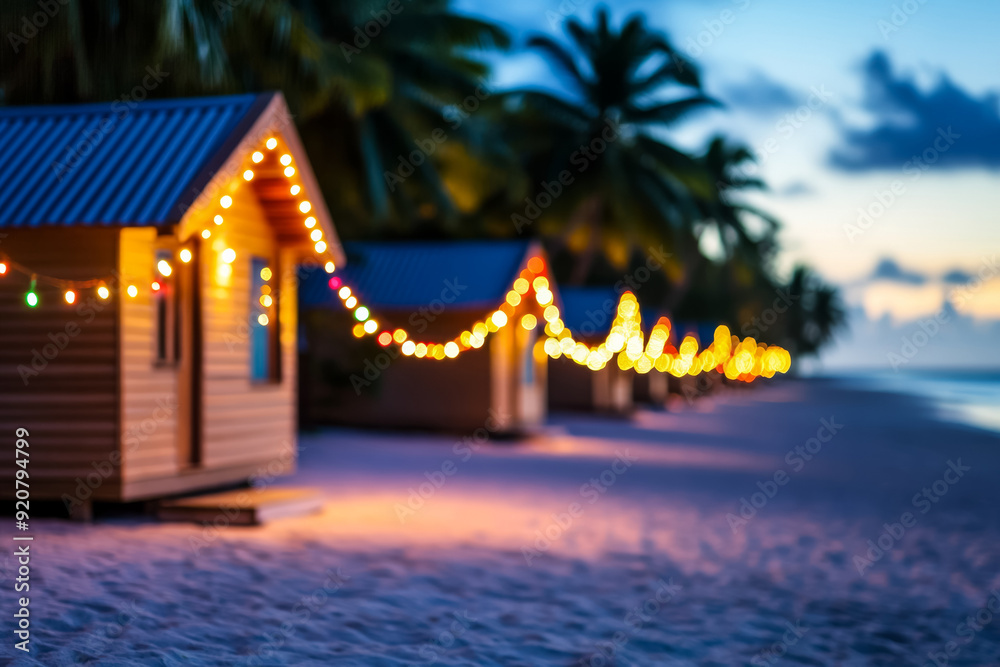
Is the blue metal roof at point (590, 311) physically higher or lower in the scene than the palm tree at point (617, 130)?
lower

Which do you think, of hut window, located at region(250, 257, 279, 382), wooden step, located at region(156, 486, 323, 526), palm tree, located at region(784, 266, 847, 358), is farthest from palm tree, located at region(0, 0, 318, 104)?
palm tree, located at region(784, 266, 847, 358)

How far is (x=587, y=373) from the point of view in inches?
1309

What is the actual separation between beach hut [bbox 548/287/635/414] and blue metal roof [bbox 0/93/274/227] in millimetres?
22465

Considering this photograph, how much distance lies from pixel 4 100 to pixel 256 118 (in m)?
9.23

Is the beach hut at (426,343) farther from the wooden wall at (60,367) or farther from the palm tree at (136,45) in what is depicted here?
the wooden wall at (60,367)

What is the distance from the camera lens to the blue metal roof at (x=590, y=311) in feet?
106

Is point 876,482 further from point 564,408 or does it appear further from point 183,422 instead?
point 564,408

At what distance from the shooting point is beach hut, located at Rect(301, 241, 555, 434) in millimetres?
22078

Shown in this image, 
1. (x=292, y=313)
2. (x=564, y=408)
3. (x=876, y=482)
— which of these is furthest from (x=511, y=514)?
(x=564, y=408)

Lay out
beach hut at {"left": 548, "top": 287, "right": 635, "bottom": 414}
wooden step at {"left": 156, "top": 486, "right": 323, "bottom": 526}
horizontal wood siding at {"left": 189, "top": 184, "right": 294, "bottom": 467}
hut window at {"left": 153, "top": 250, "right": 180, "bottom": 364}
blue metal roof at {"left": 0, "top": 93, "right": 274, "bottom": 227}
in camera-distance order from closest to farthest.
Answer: blue metal roof at {"left": 0, "top": 93, "right": 274, "bottom": 227} < wooden step at {"left": 156, "top": 486, "right": 323, "bottom": 526} < hut window at {"left": 153, "top": 250, "right": 180, "bottom": 364} < horizontal wood siding at {"left": 189, "top": 184, "right": 294, "bottom": 467} < beach hut at {"left": 548, "top": 287, "right": 635, "bottom": 414}

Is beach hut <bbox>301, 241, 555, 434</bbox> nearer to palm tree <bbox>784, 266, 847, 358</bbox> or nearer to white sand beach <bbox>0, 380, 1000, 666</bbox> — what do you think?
white sand beach <bbox>0, 380, 1000, 666</bbox>

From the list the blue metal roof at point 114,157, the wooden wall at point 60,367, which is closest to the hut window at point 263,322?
the blue metal roof at point 114,157

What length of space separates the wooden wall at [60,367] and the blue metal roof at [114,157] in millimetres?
342

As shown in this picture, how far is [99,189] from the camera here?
31.8 feet
